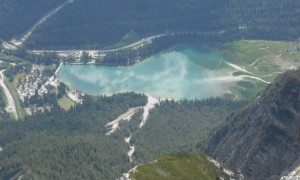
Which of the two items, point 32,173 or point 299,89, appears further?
point 32,173

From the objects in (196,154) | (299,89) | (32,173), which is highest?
(299,89)

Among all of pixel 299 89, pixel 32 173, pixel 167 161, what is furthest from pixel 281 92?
pixel 32 173

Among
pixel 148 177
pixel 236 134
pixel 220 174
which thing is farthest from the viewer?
pixel 236 134

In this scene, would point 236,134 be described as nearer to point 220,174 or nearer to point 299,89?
point 299,89

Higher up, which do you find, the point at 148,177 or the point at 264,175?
the point at 148,177

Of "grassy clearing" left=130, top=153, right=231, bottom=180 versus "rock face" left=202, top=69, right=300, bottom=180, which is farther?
"rock face" left=202, top=69, right=300, bottom=180
